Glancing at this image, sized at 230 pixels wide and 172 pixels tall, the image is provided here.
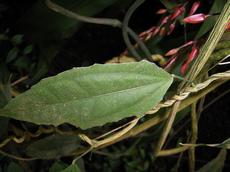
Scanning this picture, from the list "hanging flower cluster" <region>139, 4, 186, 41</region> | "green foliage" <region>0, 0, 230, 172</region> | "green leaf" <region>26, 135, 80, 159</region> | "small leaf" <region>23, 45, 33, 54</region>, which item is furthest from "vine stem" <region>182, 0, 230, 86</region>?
"small leaf" <region>23, 45, 33, 54</region>

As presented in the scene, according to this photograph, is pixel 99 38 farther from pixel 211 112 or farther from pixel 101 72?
pixel 101 72

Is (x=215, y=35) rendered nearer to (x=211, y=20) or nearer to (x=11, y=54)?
(x=211, y=20)

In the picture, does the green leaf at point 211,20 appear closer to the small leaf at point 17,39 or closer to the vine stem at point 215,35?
the vine stem at point 215,35

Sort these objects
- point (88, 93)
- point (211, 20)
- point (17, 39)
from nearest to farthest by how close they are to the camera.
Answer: point (88, 93) < point (211, 20) < point (17, 39)

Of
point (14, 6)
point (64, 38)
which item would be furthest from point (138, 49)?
point (14, 6)

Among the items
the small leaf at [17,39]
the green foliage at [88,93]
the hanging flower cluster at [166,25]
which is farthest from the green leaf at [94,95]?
the small leaf at [17,39]

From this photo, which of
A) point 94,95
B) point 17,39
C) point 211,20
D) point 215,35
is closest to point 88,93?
point 94,95
